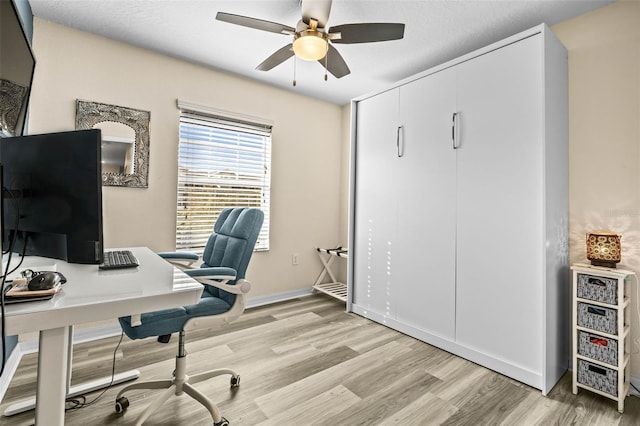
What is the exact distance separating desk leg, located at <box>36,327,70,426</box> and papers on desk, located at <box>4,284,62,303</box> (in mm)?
97

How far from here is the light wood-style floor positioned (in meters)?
1.65

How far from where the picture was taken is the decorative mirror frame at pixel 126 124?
249cm

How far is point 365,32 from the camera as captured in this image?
6.16 feet

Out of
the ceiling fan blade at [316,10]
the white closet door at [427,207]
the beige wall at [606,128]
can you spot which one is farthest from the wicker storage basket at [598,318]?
the ceiling fan blade at [316,10]

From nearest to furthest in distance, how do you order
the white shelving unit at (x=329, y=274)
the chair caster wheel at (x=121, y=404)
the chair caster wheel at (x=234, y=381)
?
the chair caster wheel at (x=121, y=404) < the chair caster wheel at (x=234, y=381) < the white shelving unit at (x=329, y=274)

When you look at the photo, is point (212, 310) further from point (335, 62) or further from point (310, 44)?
point (335, 62)

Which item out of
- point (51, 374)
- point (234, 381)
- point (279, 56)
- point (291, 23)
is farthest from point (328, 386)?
point (291, 23)

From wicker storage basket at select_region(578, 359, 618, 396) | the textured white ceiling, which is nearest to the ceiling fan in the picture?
the textured white ceiling

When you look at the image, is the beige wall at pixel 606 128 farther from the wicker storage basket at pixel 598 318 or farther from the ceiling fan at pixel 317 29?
the ceiling fan at pixel 317 29

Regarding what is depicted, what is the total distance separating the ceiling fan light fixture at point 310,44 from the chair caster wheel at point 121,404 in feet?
7.10

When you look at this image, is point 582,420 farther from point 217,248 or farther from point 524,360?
point 217,248

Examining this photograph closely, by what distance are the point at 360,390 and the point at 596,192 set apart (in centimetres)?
198

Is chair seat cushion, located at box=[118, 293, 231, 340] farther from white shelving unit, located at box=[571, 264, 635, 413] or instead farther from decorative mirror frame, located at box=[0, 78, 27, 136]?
white shelving unit, located at box=[571, 264, 635, 413]

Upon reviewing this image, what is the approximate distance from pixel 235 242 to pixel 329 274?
2382mm
